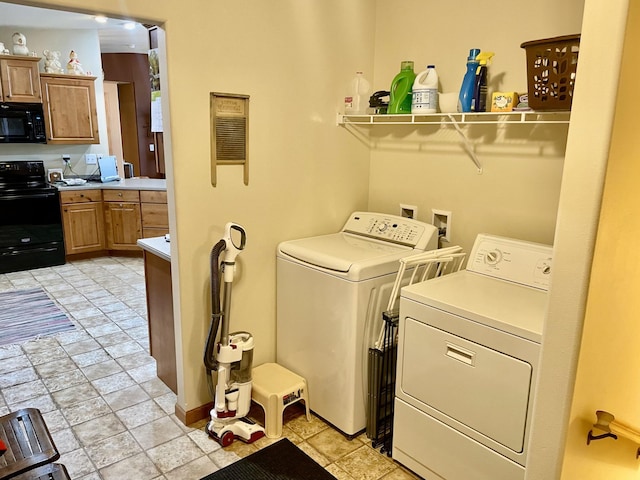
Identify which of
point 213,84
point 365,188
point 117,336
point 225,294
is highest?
point 213,84

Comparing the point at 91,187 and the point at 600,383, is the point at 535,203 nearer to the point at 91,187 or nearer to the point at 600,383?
the point at 600,383

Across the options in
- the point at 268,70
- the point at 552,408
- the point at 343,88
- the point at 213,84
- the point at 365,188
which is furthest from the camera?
the point at 365,188

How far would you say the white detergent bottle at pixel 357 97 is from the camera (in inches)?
114

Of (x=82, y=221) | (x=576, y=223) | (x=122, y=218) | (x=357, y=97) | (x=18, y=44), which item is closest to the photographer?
(x=576, y=223)

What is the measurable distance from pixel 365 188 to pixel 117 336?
2.20 m

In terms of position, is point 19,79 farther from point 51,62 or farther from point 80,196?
point 80,196

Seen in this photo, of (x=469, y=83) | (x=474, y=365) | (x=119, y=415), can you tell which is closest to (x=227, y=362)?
(x=119, y=415)

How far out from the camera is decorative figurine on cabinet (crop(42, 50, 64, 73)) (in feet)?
18.5

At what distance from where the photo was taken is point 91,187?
5.64 meters

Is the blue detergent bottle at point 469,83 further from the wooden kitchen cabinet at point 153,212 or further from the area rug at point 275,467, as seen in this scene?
the wooden kitchen cabinet at point 153,212

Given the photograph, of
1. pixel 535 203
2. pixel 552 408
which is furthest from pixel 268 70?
pixel 552 408

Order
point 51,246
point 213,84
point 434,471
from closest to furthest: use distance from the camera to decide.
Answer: point 434,471, point 213,84, point 51,246

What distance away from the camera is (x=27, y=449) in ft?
4.64

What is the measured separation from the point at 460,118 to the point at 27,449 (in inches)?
89.5
